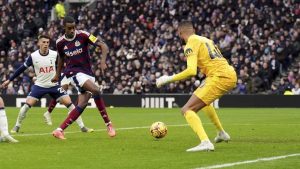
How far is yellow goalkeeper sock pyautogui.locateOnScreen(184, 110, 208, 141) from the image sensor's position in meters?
13.7

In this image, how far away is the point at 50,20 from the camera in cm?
5178

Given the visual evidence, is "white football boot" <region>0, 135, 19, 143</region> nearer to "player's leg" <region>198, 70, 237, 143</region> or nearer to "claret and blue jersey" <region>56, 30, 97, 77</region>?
"claret and blue jersey" <region>56, 30, 97, 77</region>

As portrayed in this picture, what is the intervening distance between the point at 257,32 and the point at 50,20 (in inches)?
665

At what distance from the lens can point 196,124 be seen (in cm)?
1379

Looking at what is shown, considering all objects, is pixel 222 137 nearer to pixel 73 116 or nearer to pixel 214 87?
pixel 214 87

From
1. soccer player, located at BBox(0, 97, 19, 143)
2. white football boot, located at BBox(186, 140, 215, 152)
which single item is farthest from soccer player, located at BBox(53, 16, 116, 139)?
white football boot, located at BBox(186, 140, 215, 152)

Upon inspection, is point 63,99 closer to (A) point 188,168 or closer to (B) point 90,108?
(A) point 188,168

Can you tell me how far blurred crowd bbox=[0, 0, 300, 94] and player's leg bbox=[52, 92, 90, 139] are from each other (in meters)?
22.3

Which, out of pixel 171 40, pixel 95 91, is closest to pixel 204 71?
pixel 95 91

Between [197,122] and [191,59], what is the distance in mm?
1156

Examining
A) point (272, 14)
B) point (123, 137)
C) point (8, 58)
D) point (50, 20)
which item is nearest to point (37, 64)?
point (123, 137)

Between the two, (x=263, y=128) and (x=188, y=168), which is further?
(x=263, y=128)

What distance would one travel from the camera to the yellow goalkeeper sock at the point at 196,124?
1372 cm

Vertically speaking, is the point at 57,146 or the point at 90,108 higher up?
the point at 57,146
